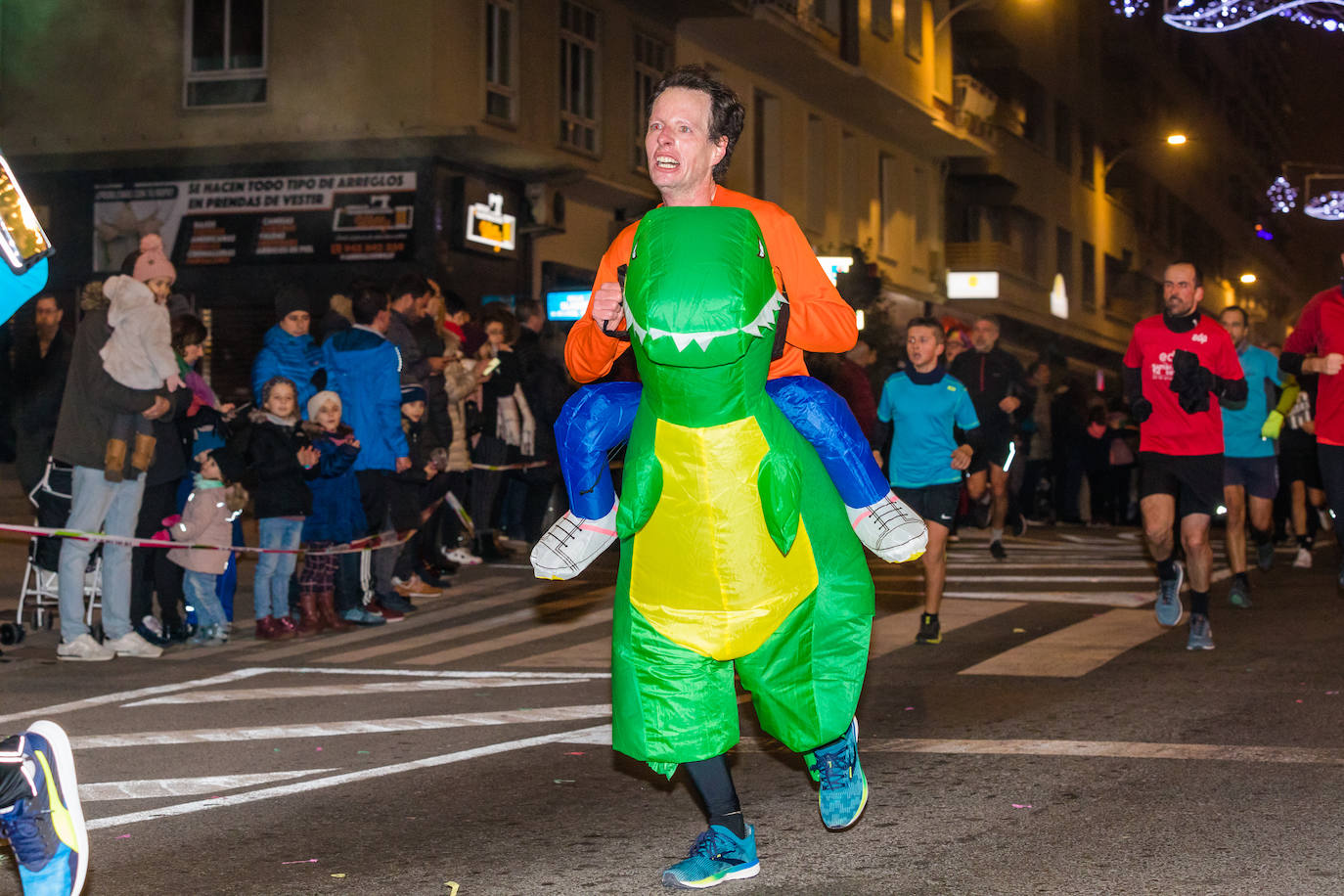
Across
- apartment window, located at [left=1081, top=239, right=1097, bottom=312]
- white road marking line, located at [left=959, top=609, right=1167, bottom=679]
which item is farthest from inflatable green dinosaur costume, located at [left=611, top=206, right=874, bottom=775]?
apartment window, located at [left=1081, top=239, right=1097, bottom=312]

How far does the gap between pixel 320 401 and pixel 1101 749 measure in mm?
5611

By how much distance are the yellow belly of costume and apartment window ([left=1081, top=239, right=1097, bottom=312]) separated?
46.1 meters

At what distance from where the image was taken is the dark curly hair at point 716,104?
15.2ft

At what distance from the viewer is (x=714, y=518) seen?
4.27 m

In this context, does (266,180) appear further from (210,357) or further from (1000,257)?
(1000,257)

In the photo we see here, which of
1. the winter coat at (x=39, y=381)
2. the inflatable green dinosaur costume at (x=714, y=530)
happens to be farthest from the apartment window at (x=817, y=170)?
the inflatable green dinosaur costume at (x=714, y=530)

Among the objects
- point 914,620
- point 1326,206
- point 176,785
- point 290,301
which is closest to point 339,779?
point 176,785

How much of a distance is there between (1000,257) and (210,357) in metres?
22.0

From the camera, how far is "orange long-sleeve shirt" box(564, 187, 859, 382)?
4520 millimetres

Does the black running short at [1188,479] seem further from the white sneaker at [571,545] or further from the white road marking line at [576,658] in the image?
the white sneaker at [571,545]

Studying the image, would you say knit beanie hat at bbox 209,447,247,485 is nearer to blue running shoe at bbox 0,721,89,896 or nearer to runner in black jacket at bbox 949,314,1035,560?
blue running shoe at bbox 0,721,89,896

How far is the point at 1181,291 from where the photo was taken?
30.2 feet

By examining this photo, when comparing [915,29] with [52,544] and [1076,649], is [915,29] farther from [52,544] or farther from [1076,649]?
[52,544]

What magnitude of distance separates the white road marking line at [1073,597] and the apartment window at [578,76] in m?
12.2
